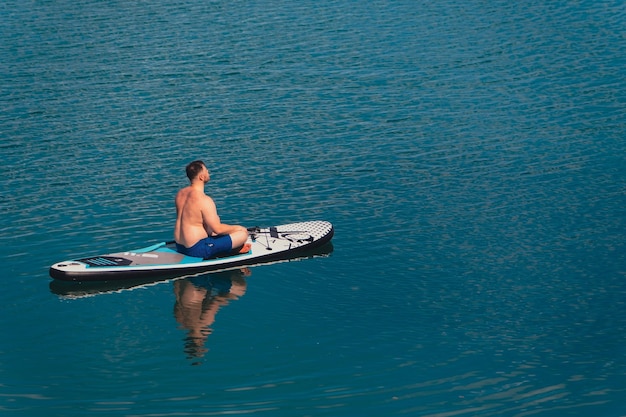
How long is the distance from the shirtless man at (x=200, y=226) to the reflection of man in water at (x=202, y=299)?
468 mm

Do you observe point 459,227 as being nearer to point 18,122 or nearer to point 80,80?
point 18,122

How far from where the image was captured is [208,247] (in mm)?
18375

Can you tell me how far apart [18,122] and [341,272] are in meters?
13.1

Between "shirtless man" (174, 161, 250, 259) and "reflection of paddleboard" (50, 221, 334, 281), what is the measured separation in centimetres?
19

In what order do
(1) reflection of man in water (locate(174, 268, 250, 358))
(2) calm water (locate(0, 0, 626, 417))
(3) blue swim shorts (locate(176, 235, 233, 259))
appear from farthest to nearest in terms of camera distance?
(3) blue swim shorts (locate(176, 235, 233, 259)) → (1) reflection of man in water (locate(174, 268, 250, 358)) → (2) calm water (locate(0, 0, 626, 417))

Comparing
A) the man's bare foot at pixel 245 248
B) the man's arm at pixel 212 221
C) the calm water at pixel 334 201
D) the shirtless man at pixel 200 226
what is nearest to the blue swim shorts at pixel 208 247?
the shirtless man at pixel 200 226

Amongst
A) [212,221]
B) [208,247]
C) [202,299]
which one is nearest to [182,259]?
[208,247]

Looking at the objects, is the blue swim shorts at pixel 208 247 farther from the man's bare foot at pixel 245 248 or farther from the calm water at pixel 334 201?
the calm water at pixel 334 201

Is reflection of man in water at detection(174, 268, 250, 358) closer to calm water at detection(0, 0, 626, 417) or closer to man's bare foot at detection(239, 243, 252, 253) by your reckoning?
calm water at detection(0, 0, 626, 417)

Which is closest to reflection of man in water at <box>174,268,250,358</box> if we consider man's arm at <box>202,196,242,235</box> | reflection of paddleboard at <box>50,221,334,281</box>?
reflection of paddleboard at <box>50,221,334,281</box>

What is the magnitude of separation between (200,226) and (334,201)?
161 inches

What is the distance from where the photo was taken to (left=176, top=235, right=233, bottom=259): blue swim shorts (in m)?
18.4

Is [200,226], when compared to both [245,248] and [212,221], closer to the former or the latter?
[212,221]

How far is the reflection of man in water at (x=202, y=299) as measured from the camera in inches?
615
